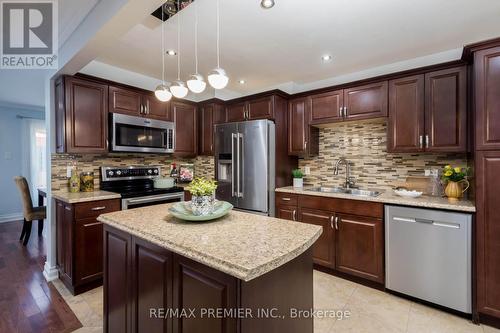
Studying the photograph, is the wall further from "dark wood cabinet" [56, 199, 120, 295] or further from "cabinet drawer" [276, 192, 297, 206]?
"cabinet drawer" [276, 192, 297, 206]

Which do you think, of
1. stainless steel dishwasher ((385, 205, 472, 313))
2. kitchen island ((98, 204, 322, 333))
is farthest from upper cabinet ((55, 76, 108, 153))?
stainless steel dishwasher ((385, 205, 472, 313))

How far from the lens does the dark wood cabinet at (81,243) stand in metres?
2.24

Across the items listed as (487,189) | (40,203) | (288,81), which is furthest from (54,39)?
(487,189)

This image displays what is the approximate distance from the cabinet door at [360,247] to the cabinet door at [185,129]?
2372 mm

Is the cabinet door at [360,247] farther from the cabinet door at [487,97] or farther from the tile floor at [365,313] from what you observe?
the cabinet door at [487,97]

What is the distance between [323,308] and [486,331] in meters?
1.17

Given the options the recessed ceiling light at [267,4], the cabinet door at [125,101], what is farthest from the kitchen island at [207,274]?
the cabinet door at [125,101]

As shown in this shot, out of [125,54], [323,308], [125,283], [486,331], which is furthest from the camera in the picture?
[125,54]

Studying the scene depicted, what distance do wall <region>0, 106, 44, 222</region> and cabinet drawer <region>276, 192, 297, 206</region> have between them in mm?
5706

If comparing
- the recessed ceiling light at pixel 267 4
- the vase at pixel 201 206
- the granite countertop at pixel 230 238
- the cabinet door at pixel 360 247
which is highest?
the recessed ceiling light at pixel 267 4

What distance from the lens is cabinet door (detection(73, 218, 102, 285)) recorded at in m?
2.25

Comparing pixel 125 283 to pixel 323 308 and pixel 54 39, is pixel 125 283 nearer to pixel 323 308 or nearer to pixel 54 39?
pixel 323 308

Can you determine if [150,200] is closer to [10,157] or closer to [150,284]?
[150,284]

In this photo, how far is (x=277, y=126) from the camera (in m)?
3.15
